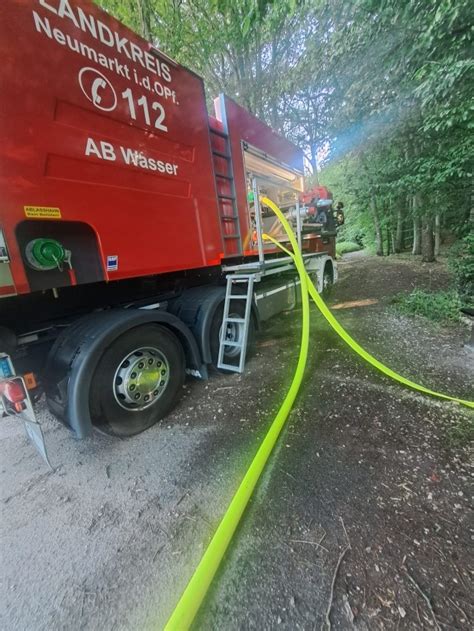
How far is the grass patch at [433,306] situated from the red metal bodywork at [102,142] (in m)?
4.06

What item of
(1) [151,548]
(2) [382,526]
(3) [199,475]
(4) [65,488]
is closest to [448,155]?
(2) [382,526]

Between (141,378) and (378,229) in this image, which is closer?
(141,378)

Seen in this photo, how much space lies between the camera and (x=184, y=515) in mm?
1702

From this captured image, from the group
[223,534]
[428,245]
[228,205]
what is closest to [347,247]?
[428,245]

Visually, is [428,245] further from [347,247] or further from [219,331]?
[347,247]

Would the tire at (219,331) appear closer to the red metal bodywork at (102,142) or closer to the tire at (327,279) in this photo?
the red metal bodywork at (102,142)

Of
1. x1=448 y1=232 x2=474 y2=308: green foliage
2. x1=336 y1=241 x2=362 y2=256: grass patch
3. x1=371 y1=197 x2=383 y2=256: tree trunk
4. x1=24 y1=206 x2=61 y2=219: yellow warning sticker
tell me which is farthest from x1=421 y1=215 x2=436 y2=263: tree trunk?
x1=24 y1=206 x2=61 y2=219: yellow warning sticker

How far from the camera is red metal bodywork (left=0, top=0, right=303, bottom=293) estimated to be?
5.58 ft

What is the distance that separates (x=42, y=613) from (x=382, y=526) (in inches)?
68.3

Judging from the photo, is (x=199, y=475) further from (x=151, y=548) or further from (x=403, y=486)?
(x=403, y=486)

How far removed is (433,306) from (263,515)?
16.2 feet

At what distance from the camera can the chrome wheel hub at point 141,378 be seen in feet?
7.56

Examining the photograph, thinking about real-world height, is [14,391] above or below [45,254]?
below

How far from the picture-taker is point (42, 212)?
1.80 meters
